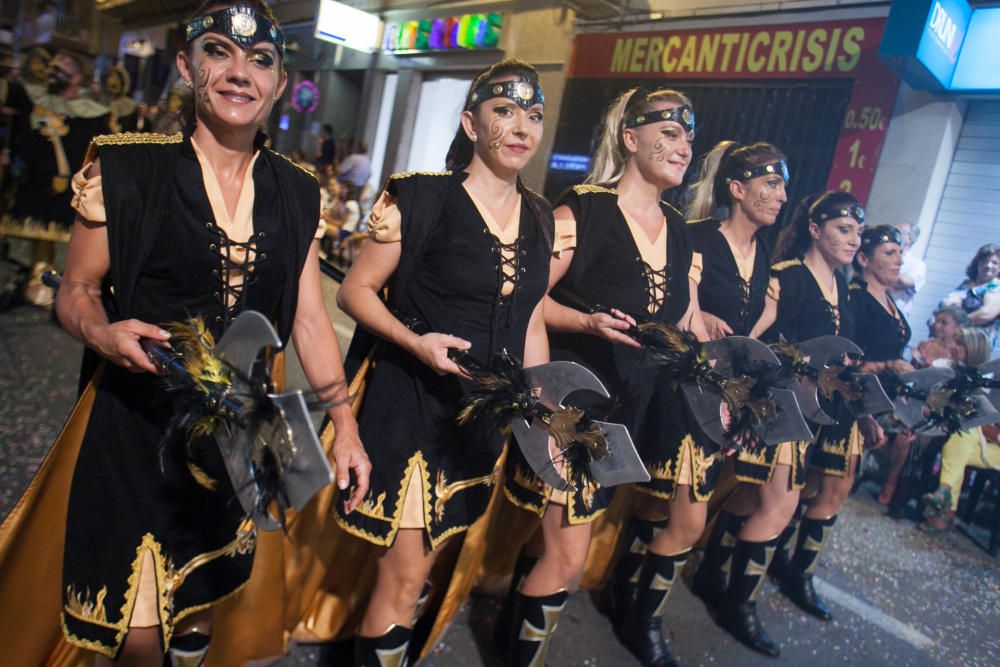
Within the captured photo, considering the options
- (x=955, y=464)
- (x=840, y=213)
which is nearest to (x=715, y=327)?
(x=840, y=213)

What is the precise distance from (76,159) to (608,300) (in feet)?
15.3

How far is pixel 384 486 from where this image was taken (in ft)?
6.35

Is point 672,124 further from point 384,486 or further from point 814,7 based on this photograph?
point 814,7

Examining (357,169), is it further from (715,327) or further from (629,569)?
(629,569)

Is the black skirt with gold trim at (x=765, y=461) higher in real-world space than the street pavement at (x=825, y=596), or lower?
higher

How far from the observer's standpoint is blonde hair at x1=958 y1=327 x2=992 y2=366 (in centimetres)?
340

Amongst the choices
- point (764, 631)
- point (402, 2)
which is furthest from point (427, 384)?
point (402, 2)

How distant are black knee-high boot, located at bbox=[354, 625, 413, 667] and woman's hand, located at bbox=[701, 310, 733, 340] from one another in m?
1.66

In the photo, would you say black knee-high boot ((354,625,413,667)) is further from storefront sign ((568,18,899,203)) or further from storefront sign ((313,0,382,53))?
storefront sign ((568,18,899,203))

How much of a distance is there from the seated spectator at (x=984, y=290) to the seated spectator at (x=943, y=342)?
0.06 metres

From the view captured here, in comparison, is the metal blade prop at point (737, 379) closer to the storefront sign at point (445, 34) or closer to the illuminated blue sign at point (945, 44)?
the storefront sign at point (445, 34)

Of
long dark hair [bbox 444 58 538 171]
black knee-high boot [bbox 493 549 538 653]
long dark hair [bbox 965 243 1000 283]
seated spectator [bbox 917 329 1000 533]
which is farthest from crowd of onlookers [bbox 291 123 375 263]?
seated spectator [bbox 917 329 1000 533]

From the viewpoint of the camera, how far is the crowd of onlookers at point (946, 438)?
11.6 ft

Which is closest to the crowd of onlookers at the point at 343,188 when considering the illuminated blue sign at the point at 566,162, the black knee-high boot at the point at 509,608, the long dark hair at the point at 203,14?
the illuminated blue sign at the point at 566,162
